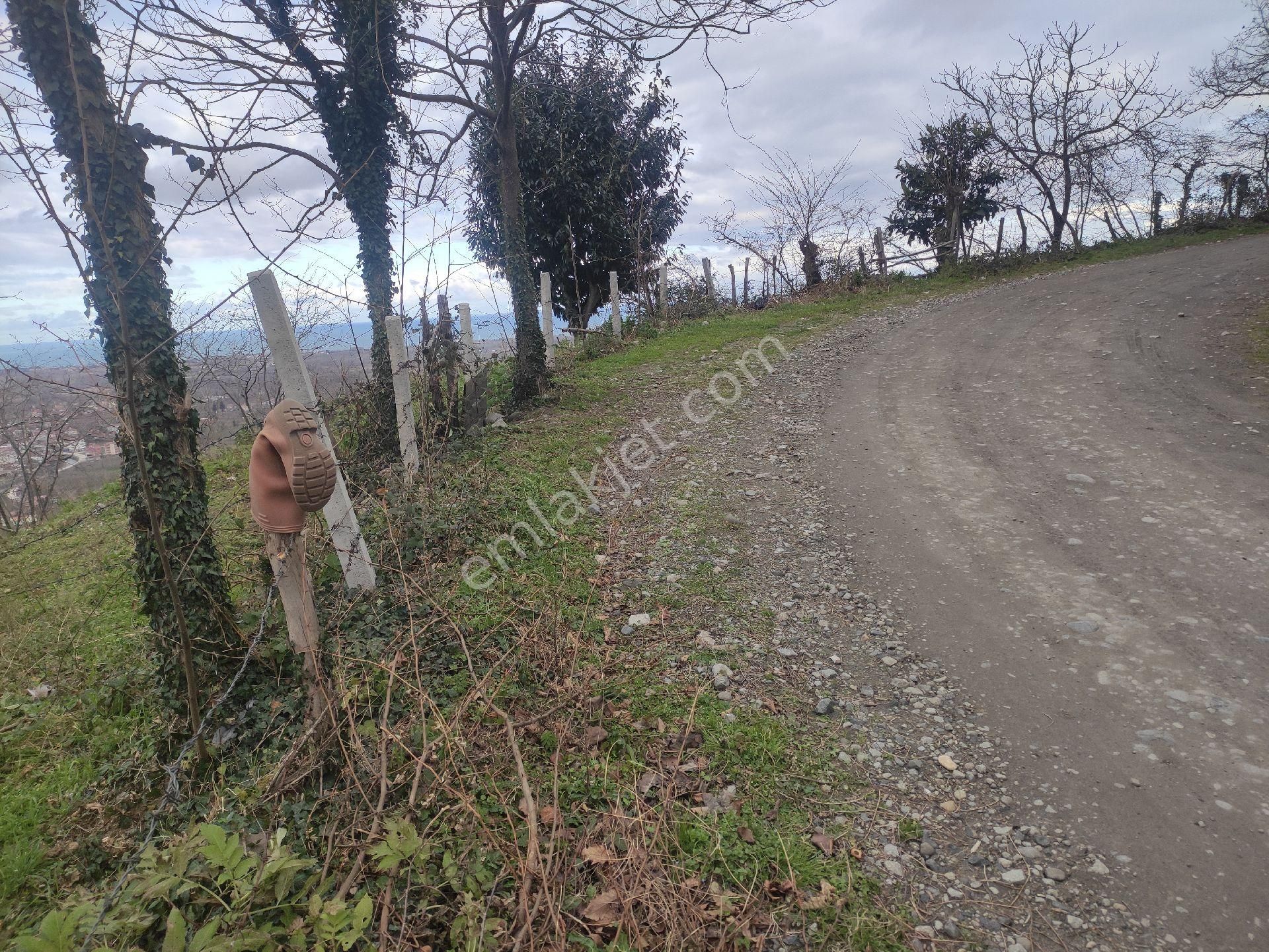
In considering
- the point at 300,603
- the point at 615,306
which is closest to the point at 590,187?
the point at 615,306

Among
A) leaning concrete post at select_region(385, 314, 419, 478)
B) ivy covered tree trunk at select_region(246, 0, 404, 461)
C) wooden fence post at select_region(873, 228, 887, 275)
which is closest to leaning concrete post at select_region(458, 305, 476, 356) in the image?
ivy covered tree trunk at select_region(246, 0, 404, 461)

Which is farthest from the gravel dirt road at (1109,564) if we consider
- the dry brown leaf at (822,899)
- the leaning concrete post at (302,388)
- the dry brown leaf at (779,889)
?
the leaning concrete post at (302,388)

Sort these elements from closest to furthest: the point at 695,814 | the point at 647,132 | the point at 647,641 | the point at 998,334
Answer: the point at 695,814
the point at 647,641
the point at 998,334
the point at 647,132

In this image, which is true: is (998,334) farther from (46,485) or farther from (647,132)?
(46,485)

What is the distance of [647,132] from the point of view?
14.1 meters

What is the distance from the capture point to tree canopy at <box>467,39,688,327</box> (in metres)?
12.6

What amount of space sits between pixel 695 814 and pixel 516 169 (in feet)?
27.1

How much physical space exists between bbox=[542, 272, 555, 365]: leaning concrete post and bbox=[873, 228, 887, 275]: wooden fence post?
8.96m

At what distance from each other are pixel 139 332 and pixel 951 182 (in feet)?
57.7

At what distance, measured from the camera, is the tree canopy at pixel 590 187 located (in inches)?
497

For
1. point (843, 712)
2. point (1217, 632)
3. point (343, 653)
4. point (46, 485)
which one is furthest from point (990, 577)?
point (46, 485)

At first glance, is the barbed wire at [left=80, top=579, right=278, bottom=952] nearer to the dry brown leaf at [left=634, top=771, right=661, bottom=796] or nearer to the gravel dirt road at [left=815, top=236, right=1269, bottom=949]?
the dry brown leaf at [left=634, top=771, right=661, bottom=796]

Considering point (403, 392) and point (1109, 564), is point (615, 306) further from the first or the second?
point (1109, 564)

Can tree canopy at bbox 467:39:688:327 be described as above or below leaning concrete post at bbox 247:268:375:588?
above
